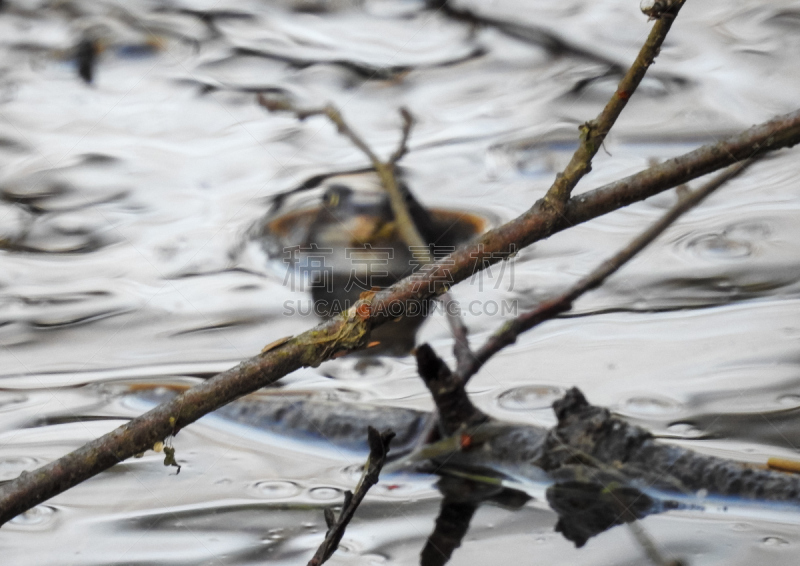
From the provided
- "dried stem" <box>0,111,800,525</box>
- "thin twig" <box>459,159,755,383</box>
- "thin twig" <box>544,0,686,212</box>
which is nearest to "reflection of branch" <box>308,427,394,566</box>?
"dried stem" <box>0,111,800,525</box>

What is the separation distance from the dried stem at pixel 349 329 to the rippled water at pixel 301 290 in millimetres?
218

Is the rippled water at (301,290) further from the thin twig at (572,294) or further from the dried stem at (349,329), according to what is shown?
the dried stem at (349,329)

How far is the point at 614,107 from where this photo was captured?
106 cm

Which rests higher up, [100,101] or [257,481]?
[100,101]

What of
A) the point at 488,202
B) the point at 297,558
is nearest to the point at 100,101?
the point at 488,202

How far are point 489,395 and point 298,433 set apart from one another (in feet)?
1.06

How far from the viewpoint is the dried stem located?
3.01 feet

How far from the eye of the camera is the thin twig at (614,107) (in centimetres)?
104

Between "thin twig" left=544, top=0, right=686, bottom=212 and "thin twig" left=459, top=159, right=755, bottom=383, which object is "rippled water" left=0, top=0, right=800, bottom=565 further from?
"thin twig" left=544, top=0, right=686, bottom=212

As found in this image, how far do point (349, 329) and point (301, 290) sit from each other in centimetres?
110

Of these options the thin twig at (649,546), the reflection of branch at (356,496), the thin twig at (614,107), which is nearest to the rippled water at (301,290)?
the thin twig at (649,546)

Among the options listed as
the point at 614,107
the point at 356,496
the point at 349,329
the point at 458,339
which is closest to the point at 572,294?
the point at 458,339

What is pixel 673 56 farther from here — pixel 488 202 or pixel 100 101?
pixel 100 101

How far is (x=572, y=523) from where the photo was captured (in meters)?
1.10
